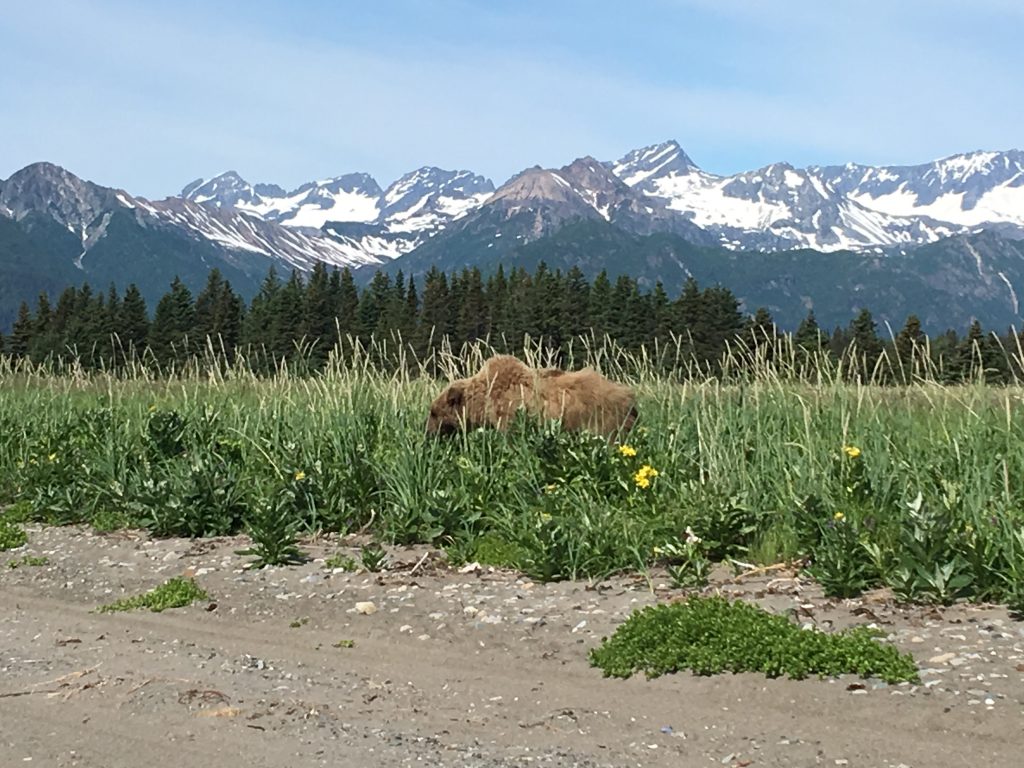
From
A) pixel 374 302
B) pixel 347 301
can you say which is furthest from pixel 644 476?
pixel 374 302

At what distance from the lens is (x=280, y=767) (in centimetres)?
509

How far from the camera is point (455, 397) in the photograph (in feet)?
41.6

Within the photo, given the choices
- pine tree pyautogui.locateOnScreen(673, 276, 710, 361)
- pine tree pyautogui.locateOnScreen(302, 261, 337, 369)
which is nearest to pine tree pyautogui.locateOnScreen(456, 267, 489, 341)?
pine tree pyautogui.locateOnScreen(302, 261, 337, 369)

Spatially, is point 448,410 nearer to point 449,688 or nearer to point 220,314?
point 449,688

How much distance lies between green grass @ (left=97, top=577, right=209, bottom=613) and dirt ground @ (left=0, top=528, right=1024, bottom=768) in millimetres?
142

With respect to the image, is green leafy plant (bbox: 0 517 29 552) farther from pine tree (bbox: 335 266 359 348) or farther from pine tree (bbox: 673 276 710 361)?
pine tree (bbox: 335 266 359 348)

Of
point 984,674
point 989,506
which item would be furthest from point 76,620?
point 989,506

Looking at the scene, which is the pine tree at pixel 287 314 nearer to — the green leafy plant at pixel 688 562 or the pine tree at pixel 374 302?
the pine tree at pixel 374 302

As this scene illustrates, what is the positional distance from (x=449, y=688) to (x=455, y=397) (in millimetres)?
6452

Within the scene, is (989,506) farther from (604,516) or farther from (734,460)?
(604,516)

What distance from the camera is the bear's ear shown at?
1265 cm

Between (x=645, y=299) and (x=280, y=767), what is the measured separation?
329ft

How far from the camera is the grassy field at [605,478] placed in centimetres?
793

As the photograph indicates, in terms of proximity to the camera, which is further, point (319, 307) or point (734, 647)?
point (319, 307)
